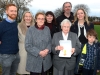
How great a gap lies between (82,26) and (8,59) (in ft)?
7.60

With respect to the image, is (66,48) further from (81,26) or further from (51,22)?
(51,22)

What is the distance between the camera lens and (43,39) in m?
4.76

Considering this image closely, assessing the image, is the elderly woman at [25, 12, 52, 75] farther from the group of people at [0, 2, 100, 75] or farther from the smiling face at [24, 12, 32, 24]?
the smiling face at [24, 12, 32, 24]

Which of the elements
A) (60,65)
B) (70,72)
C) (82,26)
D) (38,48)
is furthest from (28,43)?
(82,26)

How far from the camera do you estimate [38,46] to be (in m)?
4.73

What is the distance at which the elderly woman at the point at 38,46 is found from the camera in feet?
15.4

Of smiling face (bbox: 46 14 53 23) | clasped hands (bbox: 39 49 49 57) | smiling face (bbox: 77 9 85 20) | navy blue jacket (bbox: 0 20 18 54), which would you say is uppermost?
smiling face (bbox: 77 9 85 20)

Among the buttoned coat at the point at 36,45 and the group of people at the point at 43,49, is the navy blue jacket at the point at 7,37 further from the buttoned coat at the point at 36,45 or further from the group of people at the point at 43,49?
the buttoned coat at the point at 36,45

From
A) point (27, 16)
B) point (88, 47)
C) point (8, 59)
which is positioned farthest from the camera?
point (27, 16)

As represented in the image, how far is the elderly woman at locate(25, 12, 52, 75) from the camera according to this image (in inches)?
184

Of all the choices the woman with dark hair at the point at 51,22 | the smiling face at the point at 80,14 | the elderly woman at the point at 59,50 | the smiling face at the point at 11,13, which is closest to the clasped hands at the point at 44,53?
the elderly woman at the point at 59,50

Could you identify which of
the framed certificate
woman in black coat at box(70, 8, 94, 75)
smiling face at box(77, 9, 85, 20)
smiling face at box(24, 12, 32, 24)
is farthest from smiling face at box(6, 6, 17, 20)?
smiling face at box(77, 9, 85, 20)

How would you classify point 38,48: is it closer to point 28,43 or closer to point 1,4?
point 28,43

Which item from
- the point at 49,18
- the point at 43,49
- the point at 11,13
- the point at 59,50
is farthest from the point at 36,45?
the point at 49,18
